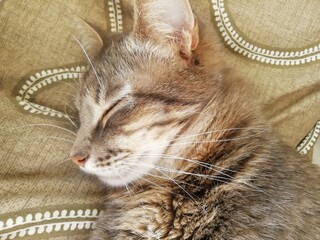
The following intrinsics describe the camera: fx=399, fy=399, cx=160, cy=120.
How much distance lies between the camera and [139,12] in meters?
1.01

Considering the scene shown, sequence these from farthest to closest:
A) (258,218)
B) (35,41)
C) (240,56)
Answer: (240,56) → (35,41) → (258,218)

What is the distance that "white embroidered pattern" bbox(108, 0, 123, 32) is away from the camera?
129 centimetres

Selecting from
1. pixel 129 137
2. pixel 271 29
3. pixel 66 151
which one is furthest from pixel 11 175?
pixel 271 29

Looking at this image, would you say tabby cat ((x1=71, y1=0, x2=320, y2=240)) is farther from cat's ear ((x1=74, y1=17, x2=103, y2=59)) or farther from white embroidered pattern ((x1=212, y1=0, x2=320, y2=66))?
white embroidered pattern ((x1=212, y1=0, x2=320, y2=66))

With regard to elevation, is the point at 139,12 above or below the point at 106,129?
above

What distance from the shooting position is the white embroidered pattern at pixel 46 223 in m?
0.88

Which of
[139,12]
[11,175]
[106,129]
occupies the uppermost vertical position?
[139,12]

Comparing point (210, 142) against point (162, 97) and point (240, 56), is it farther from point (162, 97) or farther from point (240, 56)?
point (240, 56)

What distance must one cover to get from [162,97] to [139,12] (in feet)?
0.75

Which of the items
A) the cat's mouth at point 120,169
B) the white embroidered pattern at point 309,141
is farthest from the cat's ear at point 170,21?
the white embroidered pattern at point 309,141

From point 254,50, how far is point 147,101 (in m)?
0.60

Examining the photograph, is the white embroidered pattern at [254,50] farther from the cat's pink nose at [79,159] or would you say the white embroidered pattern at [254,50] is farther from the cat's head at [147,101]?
the cat's pink nose at [79,159]

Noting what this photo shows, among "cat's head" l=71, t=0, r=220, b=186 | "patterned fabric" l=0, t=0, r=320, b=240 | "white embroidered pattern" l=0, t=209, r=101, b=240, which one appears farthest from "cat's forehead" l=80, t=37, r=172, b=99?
"white embroidered pattern" l=0, t=209, r=101, b=240

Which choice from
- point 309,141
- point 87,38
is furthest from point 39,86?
point 309,141
